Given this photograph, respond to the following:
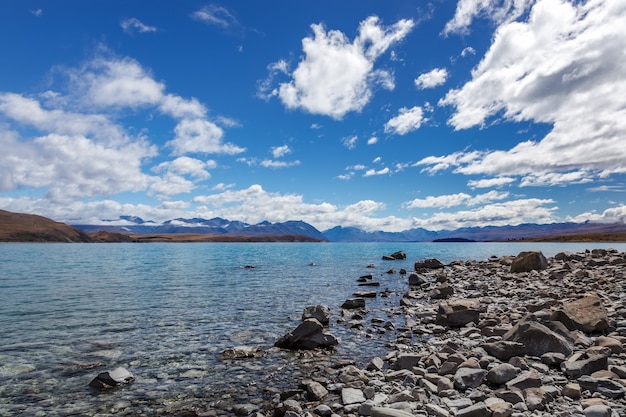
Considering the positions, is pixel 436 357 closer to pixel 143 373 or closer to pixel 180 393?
pixel 180 393

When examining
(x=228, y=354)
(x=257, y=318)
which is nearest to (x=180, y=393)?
(x=228, y=354)

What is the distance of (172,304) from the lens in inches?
1014

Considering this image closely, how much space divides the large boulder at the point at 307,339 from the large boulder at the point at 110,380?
6.39m

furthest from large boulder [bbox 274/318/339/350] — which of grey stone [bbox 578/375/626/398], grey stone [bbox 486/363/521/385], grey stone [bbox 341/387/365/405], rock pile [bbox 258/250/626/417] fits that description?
grey stone [bbox 578/375/626/398]

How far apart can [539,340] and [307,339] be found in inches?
356

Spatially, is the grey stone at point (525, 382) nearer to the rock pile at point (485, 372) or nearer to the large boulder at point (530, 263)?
the rock pile at point (485, 372)

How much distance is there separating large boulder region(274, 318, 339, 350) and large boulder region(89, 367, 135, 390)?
6.39 metres

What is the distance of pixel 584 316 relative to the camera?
49.1 ft

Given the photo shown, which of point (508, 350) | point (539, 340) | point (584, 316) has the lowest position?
point (508, 350)

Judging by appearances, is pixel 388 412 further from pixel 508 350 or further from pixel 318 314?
pixel 318 314

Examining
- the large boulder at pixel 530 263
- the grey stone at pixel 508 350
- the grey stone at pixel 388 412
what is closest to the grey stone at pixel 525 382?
the grey stone at pixel 508 350

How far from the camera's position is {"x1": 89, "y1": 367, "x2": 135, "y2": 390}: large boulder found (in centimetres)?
1148

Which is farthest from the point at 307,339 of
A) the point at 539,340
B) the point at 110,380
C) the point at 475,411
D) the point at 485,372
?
the point at 539,340

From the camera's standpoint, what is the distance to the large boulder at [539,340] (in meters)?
11.9
